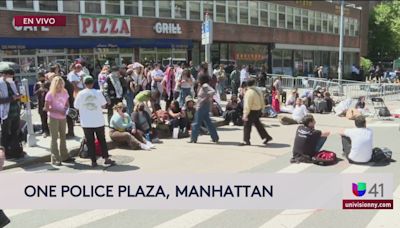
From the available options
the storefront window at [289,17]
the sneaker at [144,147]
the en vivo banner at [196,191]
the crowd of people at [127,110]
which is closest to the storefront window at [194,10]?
the storefront window at [289,17]

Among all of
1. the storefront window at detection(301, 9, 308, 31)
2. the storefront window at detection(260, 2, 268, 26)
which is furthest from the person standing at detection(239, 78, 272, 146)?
the storefront window at detection(301, 9, 308, 31)

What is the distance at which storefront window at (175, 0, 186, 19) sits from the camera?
30733 millimetres

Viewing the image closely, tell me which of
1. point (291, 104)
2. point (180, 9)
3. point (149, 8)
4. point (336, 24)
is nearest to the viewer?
point (291, 104)

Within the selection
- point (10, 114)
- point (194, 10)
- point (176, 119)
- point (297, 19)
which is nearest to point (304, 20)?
point (297, 19)

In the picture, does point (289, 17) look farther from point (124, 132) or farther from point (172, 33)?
point (124, 132)

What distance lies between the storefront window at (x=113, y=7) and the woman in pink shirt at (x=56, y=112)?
1812 centimetres

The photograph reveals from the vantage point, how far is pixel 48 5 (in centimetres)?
2391

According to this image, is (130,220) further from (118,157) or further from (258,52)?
(258,52)

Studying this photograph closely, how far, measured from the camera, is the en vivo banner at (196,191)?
5.04 meters

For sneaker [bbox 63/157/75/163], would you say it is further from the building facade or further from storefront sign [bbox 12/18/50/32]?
storefront sign [bbox 12/18/50/32]

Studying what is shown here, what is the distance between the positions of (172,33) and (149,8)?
6.68ft

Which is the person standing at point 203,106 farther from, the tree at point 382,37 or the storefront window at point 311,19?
the tree at point 382,37

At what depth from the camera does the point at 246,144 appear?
1158cm

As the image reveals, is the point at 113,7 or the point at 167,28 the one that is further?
the point at 167,28
